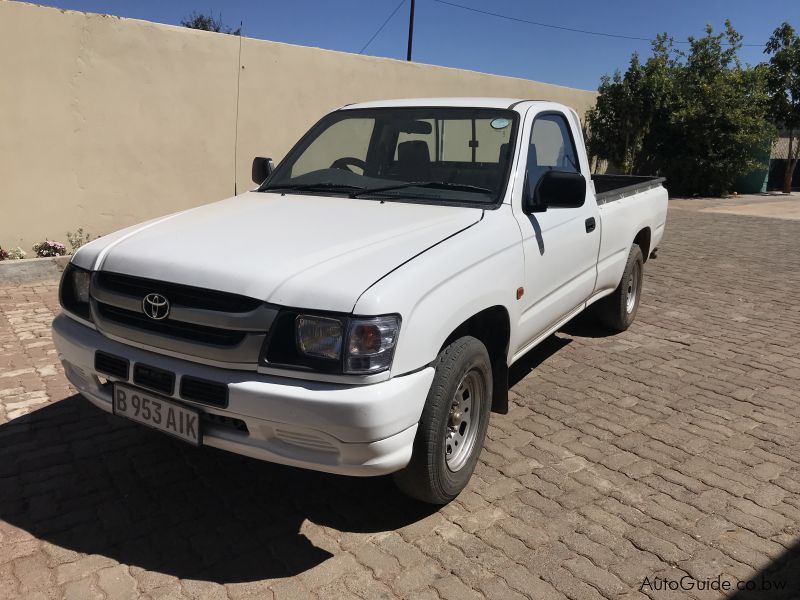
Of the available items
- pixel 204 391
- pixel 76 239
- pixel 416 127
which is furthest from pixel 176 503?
pixel 76 239

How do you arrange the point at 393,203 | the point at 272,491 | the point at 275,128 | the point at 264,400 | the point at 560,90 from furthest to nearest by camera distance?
the point at 560,90
the point at 275,128
the point at 393,203
the point at 272,491
the point at 264,400

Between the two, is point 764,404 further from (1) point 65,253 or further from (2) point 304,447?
(1) point 65,253

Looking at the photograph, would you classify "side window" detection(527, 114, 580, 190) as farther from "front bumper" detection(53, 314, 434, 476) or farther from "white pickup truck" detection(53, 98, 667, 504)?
"front bumper" detection(53, 314, 434, 476)

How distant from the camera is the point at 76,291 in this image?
3.09m

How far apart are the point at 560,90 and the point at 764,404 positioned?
13.0m

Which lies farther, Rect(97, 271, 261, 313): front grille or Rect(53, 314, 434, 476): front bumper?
Rect(97, 271, 261, 313): front grille

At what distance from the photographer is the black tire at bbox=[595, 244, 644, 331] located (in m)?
5.66

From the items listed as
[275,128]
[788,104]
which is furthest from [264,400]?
[788,104]

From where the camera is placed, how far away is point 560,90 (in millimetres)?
16000

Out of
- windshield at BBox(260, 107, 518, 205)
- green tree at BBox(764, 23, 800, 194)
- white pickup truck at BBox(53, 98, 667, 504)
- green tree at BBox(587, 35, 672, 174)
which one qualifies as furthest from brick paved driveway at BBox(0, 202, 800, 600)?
green tree at BBox(764, 23, 800, 194)

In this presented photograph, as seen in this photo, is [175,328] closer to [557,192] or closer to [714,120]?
[557,192]

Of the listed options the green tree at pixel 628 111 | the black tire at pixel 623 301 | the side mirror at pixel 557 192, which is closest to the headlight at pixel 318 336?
the side mirror at pixel 557 192

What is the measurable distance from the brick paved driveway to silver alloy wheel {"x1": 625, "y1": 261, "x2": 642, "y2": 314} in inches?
49.4

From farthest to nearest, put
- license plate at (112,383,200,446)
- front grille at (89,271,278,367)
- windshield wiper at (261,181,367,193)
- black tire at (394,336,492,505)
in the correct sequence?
windshield wiper at (261,181,367,193), black tire at (394,336,492,505), license plate at (112,383,200,446), front grille at (89,271,278,367)
